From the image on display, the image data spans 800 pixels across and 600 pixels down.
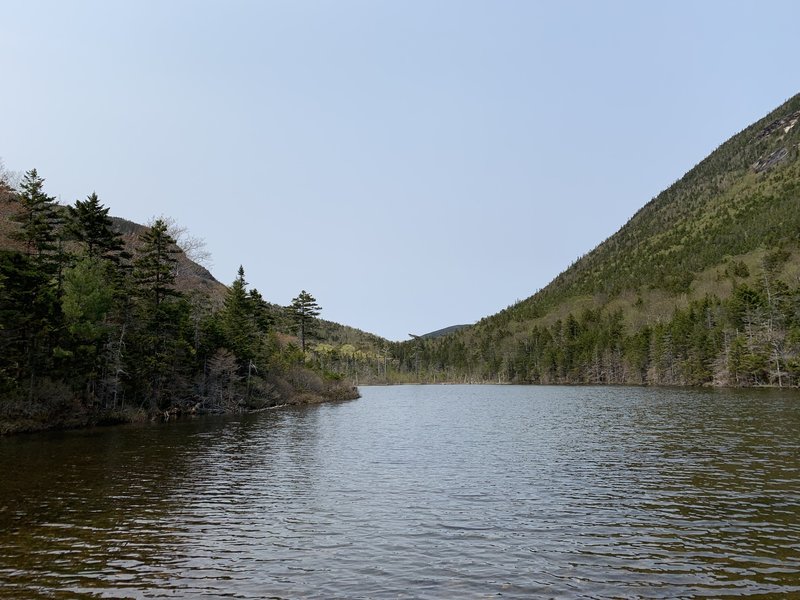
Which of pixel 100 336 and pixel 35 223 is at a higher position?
pixel 35 223

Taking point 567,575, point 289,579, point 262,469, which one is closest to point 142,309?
point 262,469

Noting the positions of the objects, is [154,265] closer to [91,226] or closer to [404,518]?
[91,226]

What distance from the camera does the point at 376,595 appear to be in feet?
42.2

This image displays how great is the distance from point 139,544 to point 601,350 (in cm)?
19479

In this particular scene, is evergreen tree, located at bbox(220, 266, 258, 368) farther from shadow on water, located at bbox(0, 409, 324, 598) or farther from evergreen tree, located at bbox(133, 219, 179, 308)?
shadow on water, located at bbox(0, 409, 324, 598)

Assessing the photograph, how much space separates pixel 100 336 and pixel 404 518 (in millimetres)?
44023

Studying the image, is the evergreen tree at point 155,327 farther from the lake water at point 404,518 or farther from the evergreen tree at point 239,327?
the lake water at point 404,518

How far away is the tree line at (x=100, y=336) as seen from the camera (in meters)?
45.6

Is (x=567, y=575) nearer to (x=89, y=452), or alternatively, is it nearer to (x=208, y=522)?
(x=208, y=522)

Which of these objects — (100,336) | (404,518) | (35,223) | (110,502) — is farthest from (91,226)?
(404,518)

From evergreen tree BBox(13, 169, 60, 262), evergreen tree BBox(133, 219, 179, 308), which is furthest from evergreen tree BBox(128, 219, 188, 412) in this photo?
evergreen tree BBox(13, 169, 60, 262)

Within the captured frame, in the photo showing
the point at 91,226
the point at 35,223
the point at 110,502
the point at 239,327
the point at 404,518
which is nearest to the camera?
the point at 404,518

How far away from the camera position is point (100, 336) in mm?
52062

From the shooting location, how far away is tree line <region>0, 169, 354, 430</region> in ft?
149
